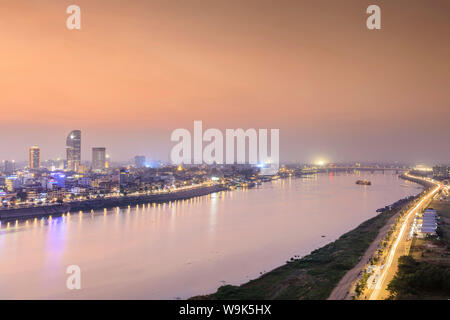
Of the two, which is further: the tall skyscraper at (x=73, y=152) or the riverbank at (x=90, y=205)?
the tall skyscraper at (x=73, y=152)

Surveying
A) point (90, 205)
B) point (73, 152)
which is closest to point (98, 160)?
point (73, 152)

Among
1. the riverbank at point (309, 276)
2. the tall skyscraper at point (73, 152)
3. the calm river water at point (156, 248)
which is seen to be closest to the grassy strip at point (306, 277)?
the riverbank at point (309, 276)

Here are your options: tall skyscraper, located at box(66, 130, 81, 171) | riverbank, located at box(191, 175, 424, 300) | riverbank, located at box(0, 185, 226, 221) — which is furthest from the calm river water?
tall skyscraper, located at box(66, 130, 81, 171)

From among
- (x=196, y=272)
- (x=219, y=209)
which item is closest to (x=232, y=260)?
(x=196, y=272)

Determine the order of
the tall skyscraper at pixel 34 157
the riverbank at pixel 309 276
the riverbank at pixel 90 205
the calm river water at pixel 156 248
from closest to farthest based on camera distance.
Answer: the riverbank at pixel 309 276, the calm river water at pixel 156 248, the riverbank at pixel 90 205, the tall skyscraper at pixel 34 157

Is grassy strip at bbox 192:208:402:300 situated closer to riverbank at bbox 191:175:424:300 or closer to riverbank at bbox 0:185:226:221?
riverbank at bbox 191:175:424:300

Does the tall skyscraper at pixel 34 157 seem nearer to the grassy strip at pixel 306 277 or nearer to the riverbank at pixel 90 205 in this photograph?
the riverbank at pixel 90 205
